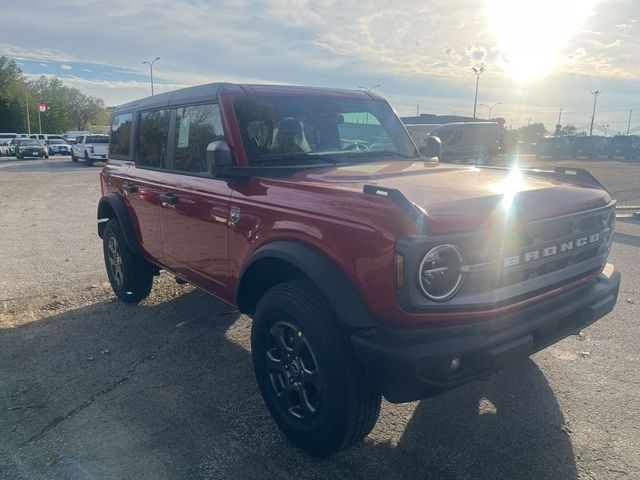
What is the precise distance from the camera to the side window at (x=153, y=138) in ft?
14.6

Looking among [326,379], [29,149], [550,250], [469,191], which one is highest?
[469,191]

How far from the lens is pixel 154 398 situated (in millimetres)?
3521

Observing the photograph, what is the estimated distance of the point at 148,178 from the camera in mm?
4574

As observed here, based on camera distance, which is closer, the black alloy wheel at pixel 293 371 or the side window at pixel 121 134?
the black alloy wheel at pixel 293 371

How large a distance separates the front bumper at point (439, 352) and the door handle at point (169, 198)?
217 cm

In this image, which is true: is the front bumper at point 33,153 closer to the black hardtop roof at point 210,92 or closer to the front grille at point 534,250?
the black hardtop roof at point 210,92

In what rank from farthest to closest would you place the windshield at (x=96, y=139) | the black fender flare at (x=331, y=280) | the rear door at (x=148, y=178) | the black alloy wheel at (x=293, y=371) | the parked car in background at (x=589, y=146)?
the parked car in background at (x=589, y=146) → the windshield at (x=96, y=139) → the rear door at (x=148, y=178) → the black alloy wheel at (x=293, y=371) → the black fender flare at (x=331, y=280)

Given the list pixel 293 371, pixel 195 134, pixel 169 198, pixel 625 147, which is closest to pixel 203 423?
pixel 293 371

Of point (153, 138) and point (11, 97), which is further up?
point (11, 97)

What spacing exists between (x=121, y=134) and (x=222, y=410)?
3434 millimetres

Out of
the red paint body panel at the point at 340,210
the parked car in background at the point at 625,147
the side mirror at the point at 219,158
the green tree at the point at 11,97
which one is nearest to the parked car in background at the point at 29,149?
the red paint body panel at the point at 340,210

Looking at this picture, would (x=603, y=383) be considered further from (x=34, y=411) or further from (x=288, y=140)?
(x=34, y=411)

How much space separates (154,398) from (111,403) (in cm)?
28

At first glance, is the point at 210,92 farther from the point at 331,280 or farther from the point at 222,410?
the point at 222,410
